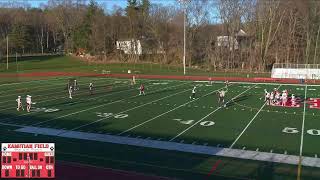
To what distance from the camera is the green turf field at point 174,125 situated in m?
16.3

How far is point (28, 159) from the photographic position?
12219 mm

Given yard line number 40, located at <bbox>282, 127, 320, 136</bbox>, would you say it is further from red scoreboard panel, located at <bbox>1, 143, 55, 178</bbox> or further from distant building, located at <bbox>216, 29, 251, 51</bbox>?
distant building, located at <bbox>216, 29, 251, 51</bbox>

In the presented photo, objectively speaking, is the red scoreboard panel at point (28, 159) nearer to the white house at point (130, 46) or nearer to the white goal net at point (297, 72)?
the white goal net at point (297, 72)

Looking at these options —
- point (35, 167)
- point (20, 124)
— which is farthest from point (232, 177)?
point (20, 124)

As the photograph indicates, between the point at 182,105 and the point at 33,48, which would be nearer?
the point at 182,105

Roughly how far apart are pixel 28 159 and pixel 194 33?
67.3m

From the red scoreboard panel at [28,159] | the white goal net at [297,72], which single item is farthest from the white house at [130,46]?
the red scoreboard panel at [28,159]

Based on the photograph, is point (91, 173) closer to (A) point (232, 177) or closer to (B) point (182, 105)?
(A) point (232, 177)

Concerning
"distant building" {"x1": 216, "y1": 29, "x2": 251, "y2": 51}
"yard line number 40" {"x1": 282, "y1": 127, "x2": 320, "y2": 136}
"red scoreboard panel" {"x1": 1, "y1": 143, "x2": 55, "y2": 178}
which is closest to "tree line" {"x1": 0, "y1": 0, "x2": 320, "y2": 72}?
"distant building" {"x1": 216, "y1": 29, "x2": 251, "y2": 51}

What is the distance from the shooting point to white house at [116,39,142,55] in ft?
269

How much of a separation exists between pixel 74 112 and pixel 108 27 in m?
60.4

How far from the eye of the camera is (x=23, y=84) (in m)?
46.6

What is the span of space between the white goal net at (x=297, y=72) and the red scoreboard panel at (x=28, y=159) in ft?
145

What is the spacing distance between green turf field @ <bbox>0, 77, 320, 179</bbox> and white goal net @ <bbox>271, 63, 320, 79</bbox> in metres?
15.0
